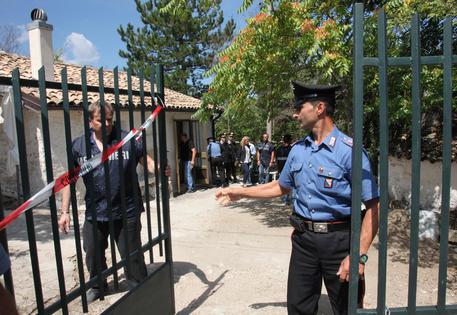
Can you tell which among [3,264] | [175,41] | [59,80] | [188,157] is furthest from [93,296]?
[175,41]

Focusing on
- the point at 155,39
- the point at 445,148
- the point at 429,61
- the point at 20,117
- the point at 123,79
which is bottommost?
the point at 445,148

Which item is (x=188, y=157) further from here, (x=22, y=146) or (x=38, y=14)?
(x=22, y=146)

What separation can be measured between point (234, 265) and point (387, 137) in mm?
3520

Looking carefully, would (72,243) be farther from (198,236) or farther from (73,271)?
(198,236)

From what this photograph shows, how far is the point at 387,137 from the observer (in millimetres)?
1837

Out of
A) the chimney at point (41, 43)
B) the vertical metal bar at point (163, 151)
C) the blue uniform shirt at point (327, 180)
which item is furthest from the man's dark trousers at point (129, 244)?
the chimney at point (41, 43)

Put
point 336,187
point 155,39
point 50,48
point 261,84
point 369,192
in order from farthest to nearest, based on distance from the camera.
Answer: point 155,39 → point 50,48 → point 261,84 → point 336,187 → point 369,192

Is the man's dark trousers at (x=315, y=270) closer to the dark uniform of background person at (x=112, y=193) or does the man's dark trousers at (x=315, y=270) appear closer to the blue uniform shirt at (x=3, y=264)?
the dark uniform of background person at (x=112, y=193)

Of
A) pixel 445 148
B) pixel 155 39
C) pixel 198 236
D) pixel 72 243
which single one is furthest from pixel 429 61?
pixel 155 39

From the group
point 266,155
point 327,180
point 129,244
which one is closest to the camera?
point 327,180

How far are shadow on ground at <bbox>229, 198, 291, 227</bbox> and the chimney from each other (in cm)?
517

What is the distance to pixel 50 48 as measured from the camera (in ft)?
28.3

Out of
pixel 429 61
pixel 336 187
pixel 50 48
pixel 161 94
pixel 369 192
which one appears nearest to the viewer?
pixel 429 61

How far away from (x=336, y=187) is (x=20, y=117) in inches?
72.5
